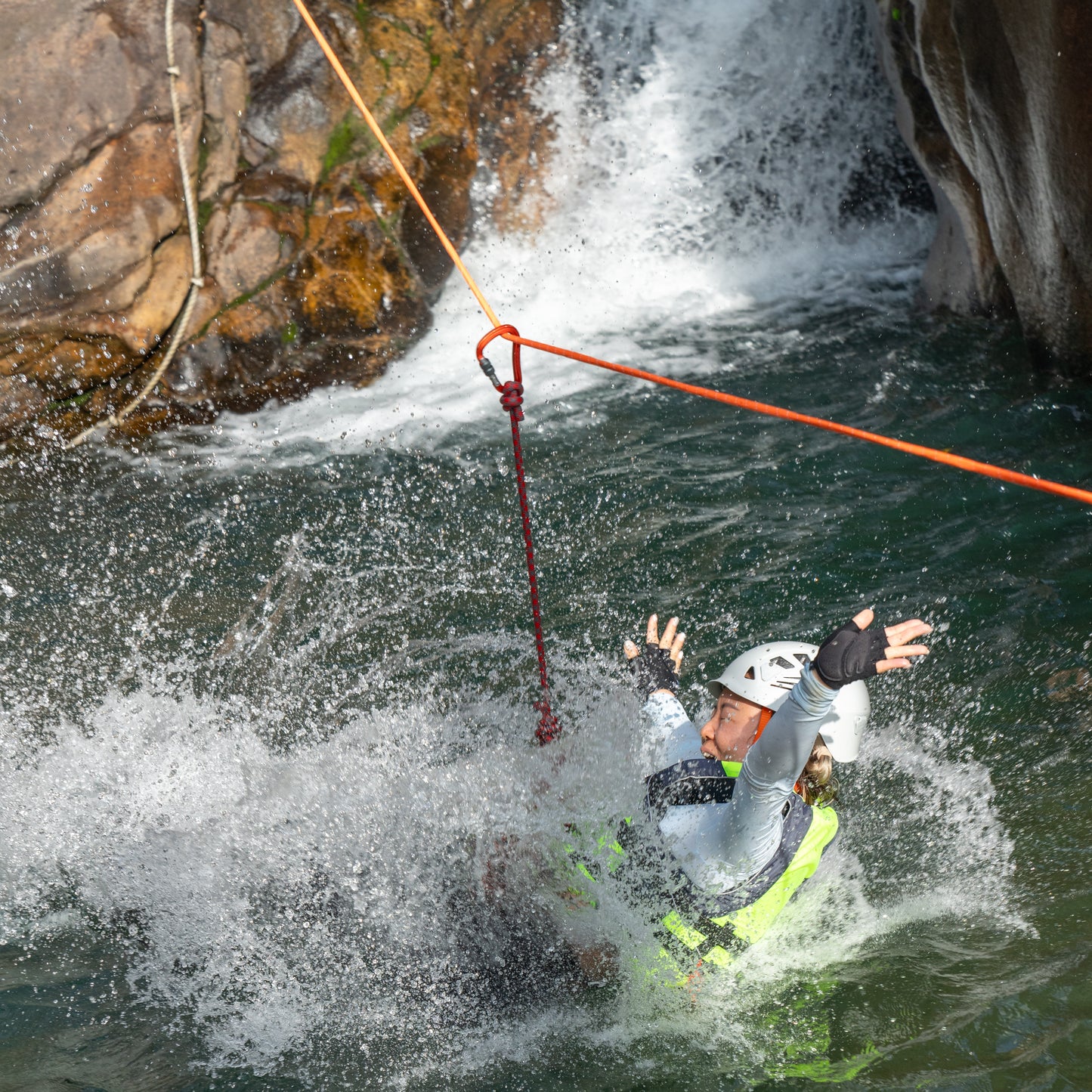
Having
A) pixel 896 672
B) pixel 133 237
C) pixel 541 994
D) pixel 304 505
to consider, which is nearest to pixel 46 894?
pixel 541 994

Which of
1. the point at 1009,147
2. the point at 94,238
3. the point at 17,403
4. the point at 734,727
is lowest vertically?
the point at 734,727

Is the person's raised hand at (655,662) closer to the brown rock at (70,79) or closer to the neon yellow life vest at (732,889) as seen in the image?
the neon yellow life vest at (732,889)

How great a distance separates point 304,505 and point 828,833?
3.72 m

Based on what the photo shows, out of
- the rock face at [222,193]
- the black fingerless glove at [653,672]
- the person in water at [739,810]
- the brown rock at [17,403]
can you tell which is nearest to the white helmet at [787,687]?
the person in water at [739,810]

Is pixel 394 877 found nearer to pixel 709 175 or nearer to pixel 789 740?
pixel 789 740

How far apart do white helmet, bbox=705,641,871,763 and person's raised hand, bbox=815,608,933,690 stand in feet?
2.71

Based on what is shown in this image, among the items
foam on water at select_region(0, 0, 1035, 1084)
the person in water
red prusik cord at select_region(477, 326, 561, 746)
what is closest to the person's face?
the person in water

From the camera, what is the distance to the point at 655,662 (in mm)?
3691

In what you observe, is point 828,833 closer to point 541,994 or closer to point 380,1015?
point 541,994

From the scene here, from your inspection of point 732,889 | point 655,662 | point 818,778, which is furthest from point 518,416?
point 732,889

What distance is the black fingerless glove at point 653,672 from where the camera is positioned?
365cm

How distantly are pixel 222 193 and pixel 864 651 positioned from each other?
620 centimetres

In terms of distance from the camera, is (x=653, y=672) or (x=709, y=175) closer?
(x=653, y=672)

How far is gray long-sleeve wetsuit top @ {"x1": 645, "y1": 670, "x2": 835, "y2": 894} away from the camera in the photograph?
2334 mm
